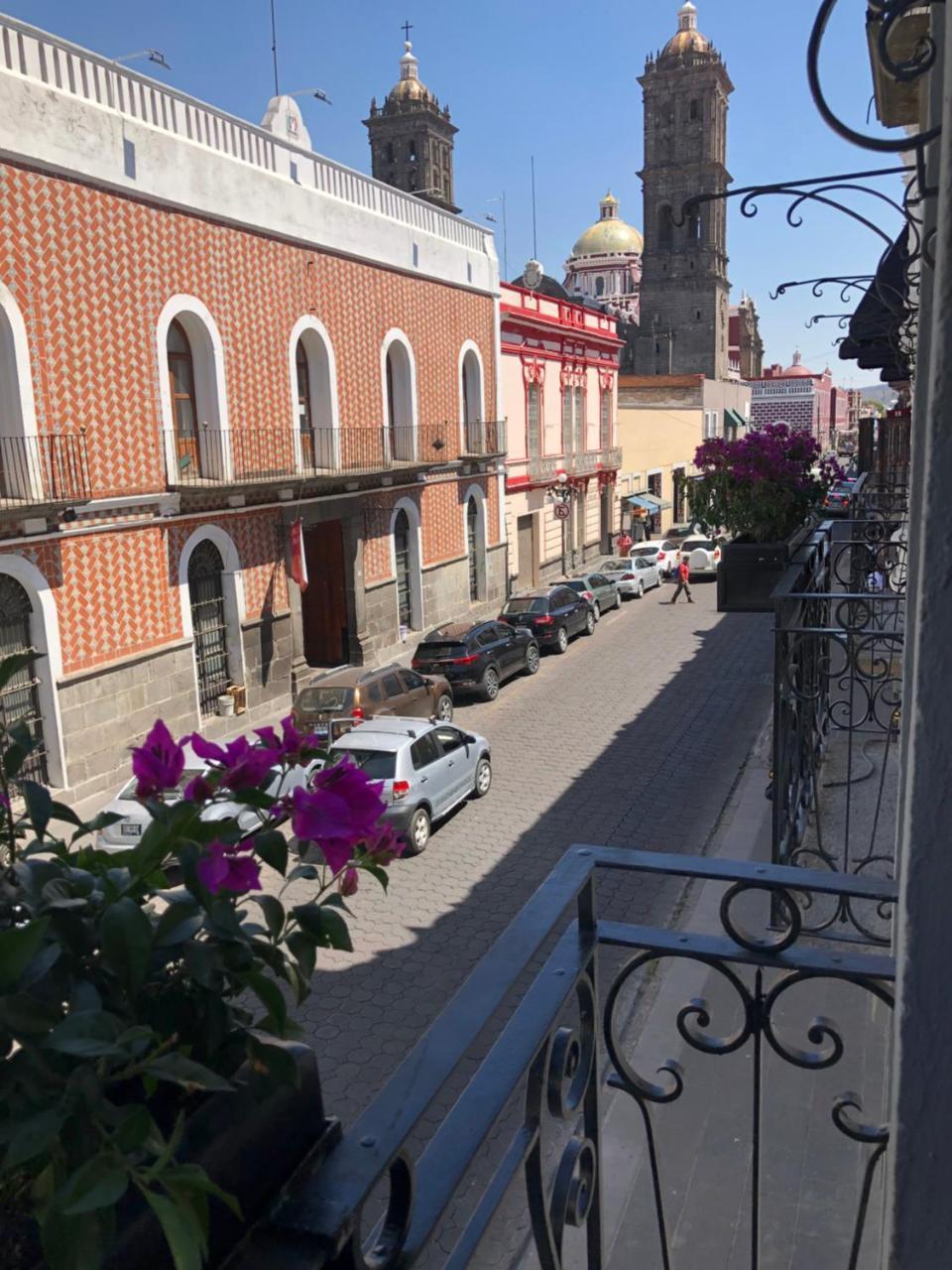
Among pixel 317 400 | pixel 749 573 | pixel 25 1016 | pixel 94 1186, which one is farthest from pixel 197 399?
pixel 94 1186

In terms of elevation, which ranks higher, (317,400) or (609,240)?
(609,240)

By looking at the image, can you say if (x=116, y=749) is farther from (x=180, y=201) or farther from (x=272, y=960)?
(x=272, y=960)

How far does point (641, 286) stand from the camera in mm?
55938

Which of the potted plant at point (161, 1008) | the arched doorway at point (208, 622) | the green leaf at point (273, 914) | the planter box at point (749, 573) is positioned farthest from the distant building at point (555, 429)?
the green leaf at point (273, 914)

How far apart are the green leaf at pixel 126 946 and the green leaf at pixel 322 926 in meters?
0.22

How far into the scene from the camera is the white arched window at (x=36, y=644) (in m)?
12.0

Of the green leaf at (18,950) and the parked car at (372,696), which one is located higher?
the green leaf at (18,950)

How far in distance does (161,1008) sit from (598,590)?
23520mm

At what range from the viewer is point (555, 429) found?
95.0 feet

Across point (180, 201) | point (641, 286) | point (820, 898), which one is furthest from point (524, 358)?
point (641, 286)

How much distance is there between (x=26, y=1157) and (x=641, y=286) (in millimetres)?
59054

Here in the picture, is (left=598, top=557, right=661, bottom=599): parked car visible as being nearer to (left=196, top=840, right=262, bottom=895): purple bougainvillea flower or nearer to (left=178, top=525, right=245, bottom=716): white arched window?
(left=178, top=525, right=245, bottom=716): white arched window

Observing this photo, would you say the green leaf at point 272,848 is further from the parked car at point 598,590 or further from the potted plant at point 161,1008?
the parked car at point 598,590

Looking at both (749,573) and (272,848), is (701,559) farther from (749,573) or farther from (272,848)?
(272,848)
